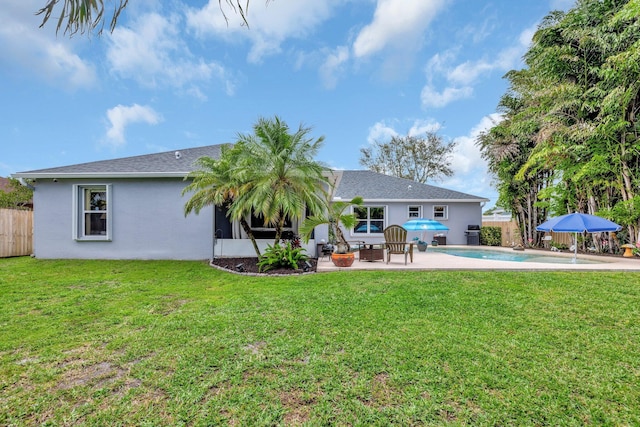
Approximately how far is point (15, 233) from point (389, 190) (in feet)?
60.9

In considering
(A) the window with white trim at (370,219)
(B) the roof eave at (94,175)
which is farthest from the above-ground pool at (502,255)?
(B) the roof eave at (94,175)

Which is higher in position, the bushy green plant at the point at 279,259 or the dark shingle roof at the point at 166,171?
the dark shingle roof at the point at 166,171

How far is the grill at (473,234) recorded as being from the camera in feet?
57.5

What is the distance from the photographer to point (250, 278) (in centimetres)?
753

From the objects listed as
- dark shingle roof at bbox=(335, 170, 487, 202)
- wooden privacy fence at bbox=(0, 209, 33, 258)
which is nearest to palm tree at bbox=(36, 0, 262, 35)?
wooden privacy fence at bbox=(0, 209, 33, 258)

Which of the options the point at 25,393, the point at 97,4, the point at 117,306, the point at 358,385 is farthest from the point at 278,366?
the point at 117,306

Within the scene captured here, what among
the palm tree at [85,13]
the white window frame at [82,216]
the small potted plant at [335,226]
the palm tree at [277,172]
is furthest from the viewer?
the white window frame at [82,216]

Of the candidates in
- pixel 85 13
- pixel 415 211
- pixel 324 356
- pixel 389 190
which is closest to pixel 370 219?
pixel 389 190

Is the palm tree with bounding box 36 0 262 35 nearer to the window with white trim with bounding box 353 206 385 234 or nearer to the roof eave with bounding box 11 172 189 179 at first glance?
the roof eave with bounding box 11 172 189 179

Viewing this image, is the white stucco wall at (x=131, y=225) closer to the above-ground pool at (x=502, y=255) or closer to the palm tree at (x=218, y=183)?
the palm tree at (x=218, y=183)

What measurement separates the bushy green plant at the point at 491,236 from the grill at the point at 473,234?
0.52 metres

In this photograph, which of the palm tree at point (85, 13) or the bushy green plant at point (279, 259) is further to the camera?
the bushy green plant at point (279, 259)

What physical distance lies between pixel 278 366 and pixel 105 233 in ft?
35.2

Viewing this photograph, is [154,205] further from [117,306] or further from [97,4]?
[97,4]
